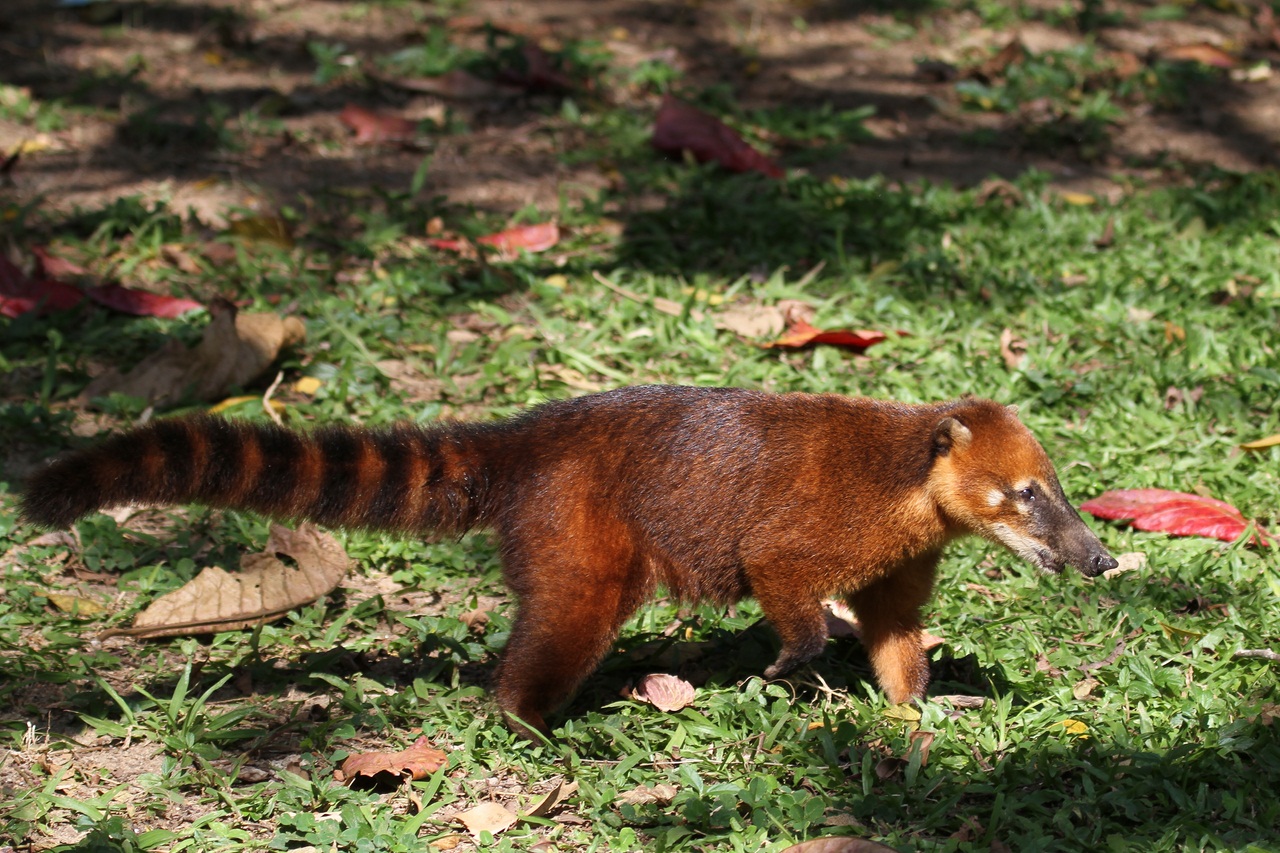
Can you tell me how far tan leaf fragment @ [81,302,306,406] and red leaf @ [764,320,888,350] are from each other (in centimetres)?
208

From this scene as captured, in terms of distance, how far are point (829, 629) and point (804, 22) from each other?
586 cm

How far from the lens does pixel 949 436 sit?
397 centimetres

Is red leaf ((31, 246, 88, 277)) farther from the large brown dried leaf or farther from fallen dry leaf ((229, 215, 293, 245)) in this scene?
the large brown dried leaf

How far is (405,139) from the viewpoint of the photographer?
7.42m

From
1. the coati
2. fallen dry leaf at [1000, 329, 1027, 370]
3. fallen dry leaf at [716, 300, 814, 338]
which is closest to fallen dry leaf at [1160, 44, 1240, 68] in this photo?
fallen dry leaf at [1000, 329, 1027, 370]

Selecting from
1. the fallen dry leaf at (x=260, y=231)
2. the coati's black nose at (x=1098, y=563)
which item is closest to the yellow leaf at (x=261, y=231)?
the fallen dry leaf at (x=260, y=231)

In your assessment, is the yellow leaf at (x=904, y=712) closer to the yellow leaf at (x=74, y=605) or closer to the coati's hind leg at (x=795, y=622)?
the coati's hind leg at (x=795, y=622)

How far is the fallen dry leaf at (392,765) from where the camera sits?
3.57m

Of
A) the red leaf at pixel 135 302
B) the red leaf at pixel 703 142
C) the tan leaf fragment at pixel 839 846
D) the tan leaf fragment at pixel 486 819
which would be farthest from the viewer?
the red leaf at pixel 703 142

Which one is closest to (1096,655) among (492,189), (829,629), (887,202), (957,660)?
(957,660)

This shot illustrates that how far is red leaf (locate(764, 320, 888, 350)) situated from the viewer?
18.7 ft

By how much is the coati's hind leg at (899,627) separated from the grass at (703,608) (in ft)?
0.33

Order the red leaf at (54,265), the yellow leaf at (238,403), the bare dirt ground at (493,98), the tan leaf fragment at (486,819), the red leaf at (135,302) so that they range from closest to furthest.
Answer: the tan leaf fragment at (486,819), the yellow leaf at (238,403), the red leaf at (135,302), the red leaf at (54,265), the bare dirt ground at (493,98)

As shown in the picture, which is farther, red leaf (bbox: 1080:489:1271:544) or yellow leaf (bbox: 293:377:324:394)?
yellow leaf (bbox: 293:377:324:394)
